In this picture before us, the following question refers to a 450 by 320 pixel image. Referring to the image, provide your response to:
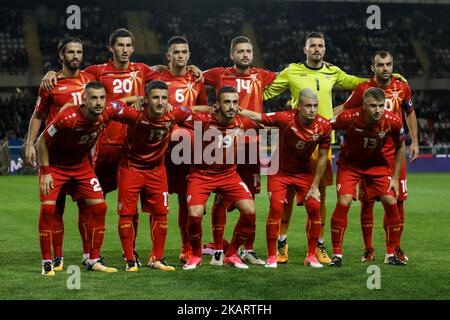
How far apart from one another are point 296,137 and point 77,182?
2.20 meters

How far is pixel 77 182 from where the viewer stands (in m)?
7.75

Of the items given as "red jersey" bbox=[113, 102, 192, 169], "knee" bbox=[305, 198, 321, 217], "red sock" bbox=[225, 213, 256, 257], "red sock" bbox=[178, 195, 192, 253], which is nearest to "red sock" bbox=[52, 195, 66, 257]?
"red jersey" bbox=[113, 102, 192, 169]

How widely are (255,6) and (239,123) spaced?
31.5 metres

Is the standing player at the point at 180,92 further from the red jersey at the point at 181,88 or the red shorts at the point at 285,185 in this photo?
the red shorts at the point at 285,185

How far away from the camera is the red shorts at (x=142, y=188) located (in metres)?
7.91

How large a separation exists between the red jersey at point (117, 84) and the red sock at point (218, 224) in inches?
47.8

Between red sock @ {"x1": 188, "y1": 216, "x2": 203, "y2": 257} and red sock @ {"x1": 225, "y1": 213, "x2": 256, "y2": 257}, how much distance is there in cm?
35

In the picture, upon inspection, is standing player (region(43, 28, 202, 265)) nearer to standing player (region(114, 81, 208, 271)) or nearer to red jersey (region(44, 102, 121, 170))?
standing player (region(114, 81, 208, 271))

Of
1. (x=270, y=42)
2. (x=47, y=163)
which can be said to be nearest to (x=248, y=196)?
(x=47, y=163)

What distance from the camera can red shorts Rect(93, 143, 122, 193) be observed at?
332 inches

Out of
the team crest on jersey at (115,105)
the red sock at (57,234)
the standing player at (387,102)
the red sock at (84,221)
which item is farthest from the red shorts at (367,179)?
the red sock at (57,234)

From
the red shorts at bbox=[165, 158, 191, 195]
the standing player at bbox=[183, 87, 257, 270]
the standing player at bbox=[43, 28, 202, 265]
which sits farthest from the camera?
the red shorts at bbox=[165, 158, 191, 195]

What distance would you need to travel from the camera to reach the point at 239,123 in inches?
323

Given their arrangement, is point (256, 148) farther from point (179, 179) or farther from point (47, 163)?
point (47, 163)
